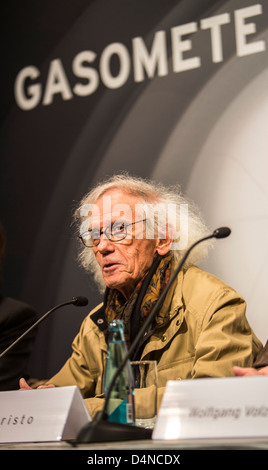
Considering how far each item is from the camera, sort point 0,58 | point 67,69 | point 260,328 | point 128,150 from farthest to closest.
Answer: point 0,58
point 67,69
point 128,150
point 260,328

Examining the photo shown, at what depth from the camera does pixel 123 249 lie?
2543 mm

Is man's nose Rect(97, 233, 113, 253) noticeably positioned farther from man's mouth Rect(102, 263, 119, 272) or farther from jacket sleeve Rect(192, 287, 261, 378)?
jacket sleeve Rect(192, 287, 261, 378)

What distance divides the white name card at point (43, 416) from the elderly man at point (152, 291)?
55 centimetres

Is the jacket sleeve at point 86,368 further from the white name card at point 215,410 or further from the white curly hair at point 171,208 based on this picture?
the white name card at point 215,410

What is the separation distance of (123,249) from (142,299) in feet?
0.78

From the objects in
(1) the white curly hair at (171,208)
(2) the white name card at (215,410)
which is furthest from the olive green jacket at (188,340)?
(2) the white name card at (215,410)

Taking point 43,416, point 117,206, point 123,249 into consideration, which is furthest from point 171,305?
point 43,416

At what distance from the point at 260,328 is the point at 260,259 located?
0.31 meters

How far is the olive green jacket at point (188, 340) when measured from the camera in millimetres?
2082

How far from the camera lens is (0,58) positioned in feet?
11.9

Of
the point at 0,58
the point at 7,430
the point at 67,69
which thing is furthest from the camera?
the point at 0,58

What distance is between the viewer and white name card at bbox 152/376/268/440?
120cm

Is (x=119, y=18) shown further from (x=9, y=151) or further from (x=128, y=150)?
(x=9, y=151)
